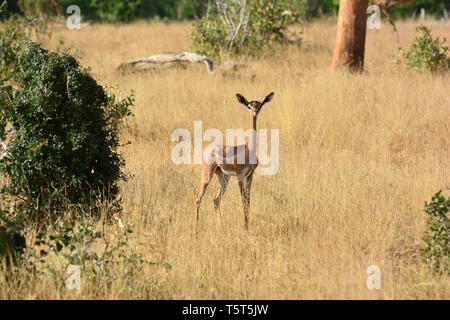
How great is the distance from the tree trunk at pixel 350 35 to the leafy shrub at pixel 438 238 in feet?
27.1

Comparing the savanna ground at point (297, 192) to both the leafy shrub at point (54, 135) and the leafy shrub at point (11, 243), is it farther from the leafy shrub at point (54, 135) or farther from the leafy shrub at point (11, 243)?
the leafy shrub at point (54, 135)

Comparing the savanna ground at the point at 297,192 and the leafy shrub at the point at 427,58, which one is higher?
the leafy shrub at the point at 427,58

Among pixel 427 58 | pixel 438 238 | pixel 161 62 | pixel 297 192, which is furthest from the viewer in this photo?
pixel 161 62

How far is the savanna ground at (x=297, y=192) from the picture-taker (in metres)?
4.49

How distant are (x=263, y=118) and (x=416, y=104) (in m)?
2.59

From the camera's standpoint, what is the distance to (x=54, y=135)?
18.4 ft

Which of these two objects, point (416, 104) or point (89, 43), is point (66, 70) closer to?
point (416, 104)

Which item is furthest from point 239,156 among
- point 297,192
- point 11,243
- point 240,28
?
point 240,28

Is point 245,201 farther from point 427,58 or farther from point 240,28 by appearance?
point 240,28

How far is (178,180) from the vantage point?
707 centimetres

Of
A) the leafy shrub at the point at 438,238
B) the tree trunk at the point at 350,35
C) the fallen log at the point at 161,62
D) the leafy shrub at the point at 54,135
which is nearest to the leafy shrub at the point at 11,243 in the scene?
the leafy shrub at the point at 54,135

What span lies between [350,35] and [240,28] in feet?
10.9

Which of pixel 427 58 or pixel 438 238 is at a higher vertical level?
pixel 427 58
